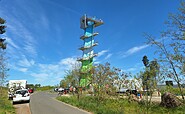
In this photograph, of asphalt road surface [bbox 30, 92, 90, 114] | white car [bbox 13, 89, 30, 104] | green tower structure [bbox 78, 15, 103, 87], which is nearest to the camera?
asphalt road surface [bbox 30, 92, 90, 114]

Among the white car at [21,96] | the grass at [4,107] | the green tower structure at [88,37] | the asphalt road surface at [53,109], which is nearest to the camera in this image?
the grass at [4,107]

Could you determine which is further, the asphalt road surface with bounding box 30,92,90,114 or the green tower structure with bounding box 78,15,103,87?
the green tower structure with bounding box 78,15,103,87

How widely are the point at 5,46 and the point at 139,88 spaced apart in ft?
79.6

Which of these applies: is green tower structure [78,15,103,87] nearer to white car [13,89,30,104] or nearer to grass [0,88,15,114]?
white car [13,89,30,104]

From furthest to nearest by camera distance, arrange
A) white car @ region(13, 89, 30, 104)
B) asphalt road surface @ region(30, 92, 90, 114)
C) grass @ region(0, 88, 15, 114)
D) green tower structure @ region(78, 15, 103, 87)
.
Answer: green tower structure @ region(78, 15, 103, 87) < white car @ region(13, 89, 30, 104) < asphalt road surface @ region(30, 92, 90, 114) < grass @ region(0, 88, 15, 114)

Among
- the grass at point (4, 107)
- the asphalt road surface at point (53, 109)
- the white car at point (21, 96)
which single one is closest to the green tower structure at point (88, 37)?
the white car at point (21, 96)

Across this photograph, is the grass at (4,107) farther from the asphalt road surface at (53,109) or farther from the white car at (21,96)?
the white car at (21,96)

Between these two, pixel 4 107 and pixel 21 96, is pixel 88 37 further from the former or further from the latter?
pixel 4 107

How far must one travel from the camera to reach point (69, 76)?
2870cm

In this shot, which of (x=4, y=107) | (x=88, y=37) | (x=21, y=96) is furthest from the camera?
(x=88, y=37)

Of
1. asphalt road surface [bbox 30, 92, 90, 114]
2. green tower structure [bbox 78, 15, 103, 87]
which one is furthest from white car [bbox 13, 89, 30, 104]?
green tower structure [bbox 78, 15, 103, 87]

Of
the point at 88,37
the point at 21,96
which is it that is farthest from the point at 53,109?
the point at 88,37

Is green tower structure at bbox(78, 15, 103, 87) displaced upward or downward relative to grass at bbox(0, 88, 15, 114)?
upward

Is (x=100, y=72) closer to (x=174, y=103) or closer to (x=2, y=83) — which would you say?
(x=174, y=103)
